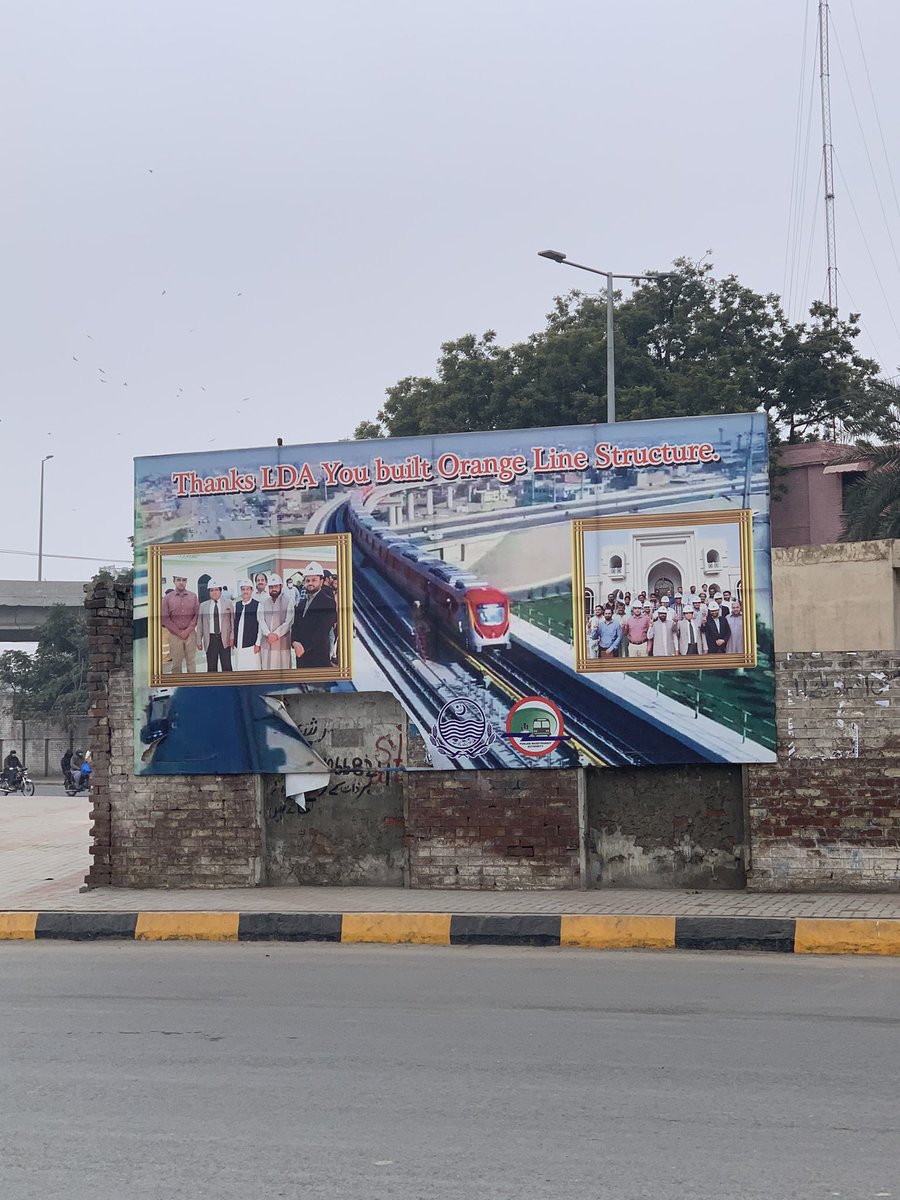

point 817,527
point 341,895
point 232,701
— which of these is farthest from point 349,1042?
point 817,527

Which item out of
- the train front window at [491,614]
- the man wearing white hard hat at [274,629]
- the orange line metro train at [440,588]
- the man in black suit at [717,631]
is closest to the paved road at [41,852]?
the man wearing white hard hat at [274,629]

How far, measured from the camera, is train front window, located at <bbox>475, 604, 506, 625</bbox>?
1196 centimetres

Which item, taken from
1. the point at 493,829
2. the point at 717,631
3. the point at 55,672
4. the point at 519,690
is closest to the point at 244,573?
the point at 519,690

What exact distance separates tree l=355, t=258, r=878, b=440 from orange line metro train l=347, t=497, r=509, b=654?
2635 centimetres

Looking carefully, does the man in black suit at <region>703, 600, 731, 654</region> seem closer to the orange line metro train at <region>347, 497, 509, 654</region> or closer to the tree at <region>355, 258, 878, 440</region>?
the orange line metro train at <region>347, 497, 509, 654</region>

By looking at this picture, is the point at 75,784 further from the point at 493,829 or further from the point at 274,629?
the point at 493,829

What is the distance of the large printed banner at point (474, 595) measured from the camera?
37.8ft

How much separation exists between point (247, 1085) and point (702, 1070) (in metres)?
2.08

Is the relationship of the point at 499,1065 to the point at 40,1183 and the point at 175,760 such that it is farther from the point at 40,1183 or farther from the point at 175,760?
the point at 175,760

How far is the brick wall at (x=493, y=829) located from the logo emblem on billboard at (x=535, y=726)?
0.23 metres

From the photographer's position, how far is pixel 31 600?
55750 mm

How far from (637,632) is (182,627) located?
418 cm

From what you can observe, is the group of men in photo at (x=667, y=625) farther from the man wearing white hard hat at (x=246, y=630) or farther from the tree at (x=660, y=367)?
the tree at (x=660, y=367)

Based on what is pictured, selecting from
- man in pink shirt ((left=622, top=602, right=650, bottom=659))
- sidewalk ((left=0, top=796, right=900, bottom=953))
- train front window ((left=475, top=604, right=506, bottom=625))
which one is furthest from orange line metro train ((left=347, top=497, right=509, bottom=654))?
sidewalk ((left=0, top=796, right=900, bottom=953))
